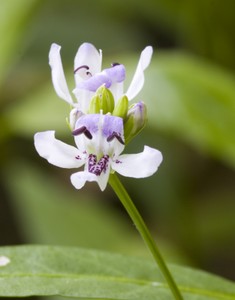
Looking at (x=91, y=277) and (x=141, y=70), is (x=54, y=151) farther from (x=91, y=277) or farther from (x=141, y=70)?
(x=91, y=277)

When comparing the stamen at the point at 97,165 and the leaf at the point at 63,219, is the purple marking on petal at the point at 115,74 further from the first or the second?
the leaf at the point at 63,219

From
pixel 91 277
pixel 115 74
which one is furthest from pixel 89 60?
pixel 91 277

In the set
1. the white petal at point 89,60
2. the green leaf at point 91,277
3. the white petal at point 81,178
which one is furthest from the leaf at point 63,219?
the white petal at point 81,178

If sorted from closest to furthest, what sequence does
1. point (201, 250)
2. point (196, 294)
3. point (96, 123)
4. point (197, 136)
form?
point (96, 123)
point (196, 294)
point (197, 136)
point (201, 250)

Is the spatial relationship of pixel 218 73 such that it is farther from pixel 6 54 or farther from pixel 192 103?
pixel 6 54

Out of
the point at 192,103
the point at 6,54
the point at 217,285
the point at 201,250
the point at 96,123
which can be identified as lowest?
the point at 201,250

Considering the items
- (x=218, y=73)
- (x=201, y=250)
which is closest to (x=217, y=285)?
(x=218, y=73)
